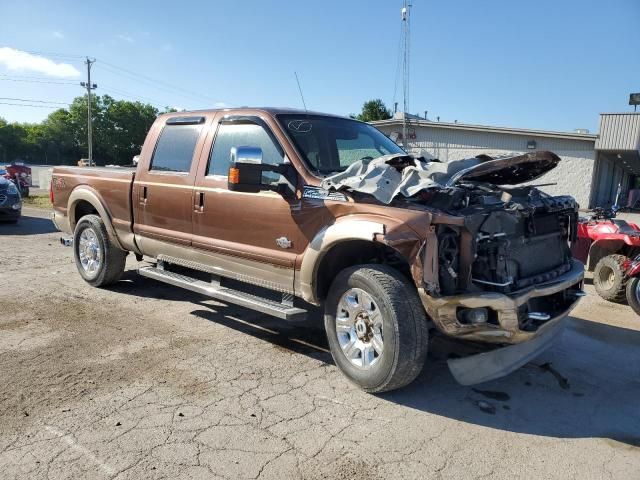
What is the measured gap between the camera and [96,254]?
6.46 metres

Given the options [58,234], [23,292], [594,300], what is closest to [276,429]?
[23,292]

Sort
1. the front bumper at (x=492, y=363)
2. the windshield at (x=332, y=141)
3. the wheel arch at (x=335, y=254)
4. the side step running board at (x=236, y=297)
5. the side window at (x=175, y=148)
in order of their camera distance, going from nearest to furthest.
Result: 1. the front bumper at (x=492, y=363)
2. the wheel arch at (x=335, y=254)
3. the side step running board at (x=236, y=297)
4. the windshield at (x=332, y=141)
5. the side window at (x=175, y=148)

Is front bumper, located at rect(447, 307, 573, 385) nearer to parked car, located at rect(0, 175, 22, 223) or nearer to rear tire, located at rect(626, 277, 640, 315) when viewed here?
rear tire, located at rect(626, 277, 640, 315)

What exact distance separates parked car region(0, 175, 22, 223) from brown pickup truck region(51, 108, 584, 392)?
331 inches

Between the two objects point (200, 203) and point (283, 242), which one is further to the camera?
point (200, 203)

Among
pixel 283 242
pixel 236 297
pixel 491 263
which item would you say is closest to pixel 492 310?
pixel 491 263

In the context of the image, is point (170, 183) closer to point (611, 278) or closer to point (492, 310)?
point (492, 310)

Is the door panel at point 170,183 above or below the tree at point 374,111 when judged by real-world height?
below

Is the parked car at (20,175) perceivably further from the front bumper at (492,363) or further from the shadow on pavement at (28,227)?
the front bumper at (492,363)

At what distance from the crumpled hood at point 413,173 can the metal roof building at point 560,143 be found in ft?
56.7

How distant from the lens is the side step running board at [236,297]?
4090mm

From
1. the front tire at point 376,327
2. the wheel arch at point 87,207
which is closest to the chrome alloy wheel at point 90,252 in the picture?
the wheel arch at point 87,207

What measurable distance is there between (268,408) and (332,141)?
8.23 feet

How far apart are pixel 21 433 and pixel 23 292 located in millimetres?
3659
